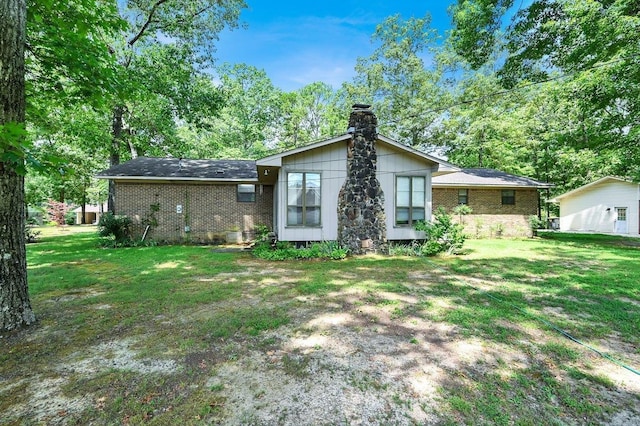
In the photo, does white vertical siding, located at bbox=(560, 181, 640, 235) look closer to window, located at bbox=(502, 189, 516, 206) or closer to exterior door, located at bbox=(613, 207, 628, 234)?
exterior door, located at bbox=(613, 207, 628, 234)

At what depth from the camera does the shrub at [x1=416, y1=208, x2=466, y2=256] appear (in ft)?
32.2

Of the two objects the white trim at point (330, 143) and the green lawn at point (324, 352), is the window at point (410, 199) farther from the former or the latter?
the green lawn at point (324, 352)

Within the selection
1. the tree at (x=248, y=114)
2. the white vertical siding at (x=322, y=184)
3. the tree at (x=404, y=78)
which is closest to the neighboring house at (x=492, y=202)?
the white vertical siding at (x=322, y=184)

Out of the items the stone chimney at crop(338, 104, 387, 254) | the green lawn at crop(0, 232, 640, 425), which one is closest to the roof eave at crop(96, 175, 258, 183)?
the stone chimney at crop(338, 104, 387, 254)

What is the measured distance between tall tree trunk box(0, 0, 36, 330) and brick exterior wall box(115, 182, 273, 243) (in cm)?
936

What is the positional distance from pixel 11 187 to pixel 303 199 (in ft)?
23.5

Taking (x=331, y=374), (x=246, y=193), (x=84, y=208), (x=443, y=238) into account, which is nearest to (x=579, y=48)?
(x=443, y=238)

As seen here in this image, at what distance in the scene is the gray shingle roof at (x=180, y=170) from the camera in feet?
40.1

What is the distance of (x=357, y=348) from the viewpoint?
3283mm

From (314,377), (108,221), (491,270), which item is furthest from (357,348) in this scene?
(108,221)

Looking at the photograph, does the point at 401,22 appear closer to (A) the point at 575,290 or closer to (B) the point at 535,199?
(B) the point at 535,199

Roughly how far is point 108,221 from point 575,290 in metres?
15.0

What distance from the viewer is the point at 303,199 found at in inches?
391

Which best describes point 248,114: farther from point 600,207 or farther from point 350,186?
point 600,207
